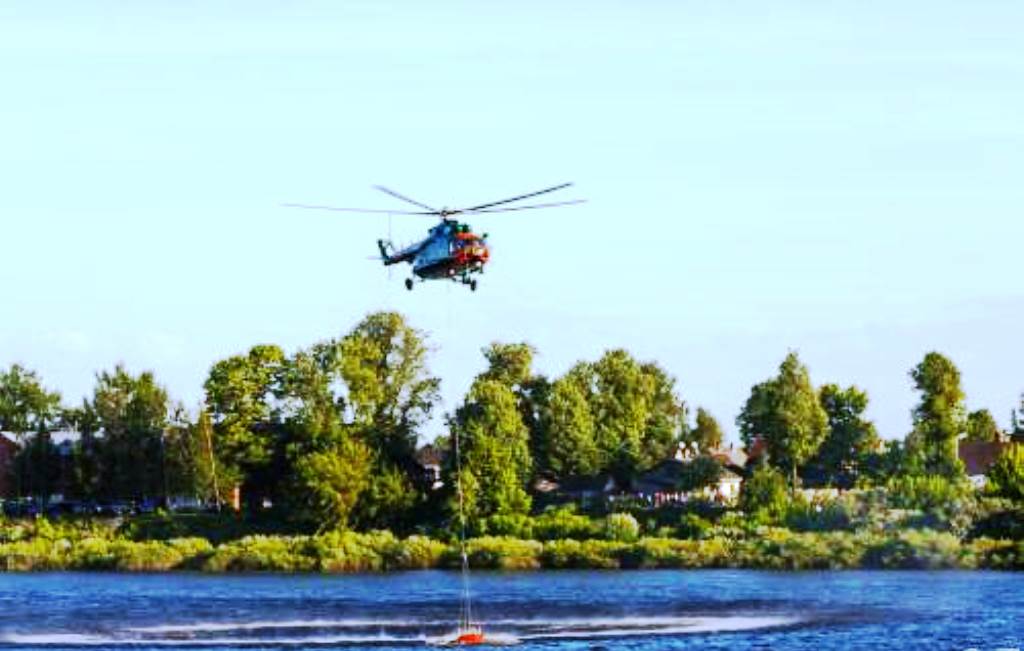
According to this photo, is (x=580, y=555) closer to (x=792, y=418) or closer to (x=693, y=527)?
(x=693, y=527)

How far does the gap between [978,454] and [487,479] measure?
58794mm

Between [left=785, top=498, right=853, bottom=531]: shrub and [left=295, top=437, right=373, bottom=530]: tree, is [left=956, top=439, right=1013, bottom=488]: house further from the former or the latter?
[left=295, top=437, right=373, bottom=530]: tree

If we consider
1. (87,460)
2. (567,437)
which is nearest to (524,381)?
(567,437)

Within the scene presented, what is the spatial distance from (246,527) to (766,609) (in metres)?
54.3

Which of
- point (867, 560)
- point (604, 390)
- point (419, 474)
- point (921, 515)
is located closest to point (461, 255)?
point (867, 560)

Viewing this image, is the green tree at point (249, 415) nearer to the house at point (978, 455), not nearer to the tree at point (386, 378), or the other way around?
the tree at point (386, 378)

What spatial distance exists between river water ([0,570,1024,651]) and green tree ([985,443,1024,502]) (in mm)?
12011

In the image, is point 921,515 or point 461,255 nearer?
point 461,255

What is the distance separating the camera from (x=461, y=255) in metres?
70.8

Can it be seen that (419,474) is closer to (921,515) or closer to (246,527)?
(246,527)

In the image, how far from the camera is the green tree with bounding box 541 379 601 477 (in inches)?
5797

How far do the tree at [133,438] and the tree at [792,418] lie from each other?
1670 inches

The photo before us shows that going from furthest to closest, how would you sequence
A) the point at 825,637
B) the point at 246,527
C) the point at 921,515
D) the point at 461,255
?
the point at 246,527, the point at 921,515, the point at 825,637, the point at 461,255

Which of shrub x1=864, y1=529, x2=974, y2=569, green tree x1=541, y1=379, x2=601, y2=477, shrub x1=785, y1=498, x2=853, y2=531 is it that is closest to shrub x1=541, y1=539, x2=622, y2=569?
shrub x1=785, y1=498, x2=853, y2=531
